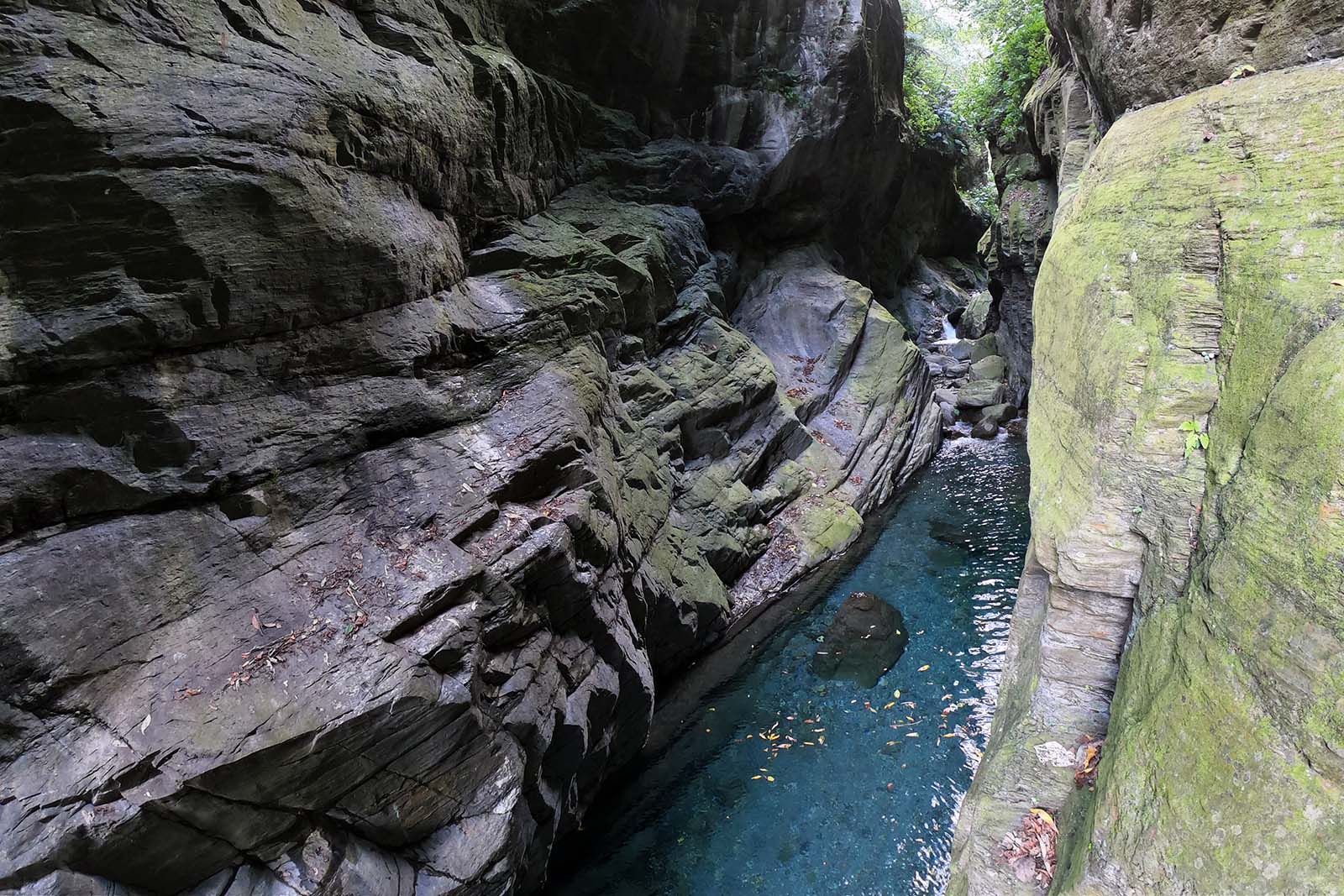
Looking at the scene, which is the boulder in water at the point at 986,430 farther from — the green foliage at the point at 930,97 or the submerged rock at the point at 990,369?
the green foliage at the point at 930,97

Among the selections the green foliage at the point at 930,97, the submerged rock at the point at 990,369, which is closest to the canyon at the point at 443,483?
the submerged rock at the point at 990,369

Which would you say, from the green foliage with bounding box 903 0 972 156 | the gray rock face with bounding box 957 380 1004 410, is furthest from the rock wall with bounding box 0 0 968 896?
the green foliage with bounding box 903 0 972 156

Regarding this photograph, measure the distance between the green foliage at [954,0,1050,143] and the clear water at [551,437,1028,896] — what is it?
16.1 metres

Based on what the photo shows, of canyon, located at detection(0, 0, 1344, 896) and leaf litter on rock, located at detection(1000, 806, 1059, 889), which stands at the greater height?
canyon, located at detection(0, 0, 1344, 896)

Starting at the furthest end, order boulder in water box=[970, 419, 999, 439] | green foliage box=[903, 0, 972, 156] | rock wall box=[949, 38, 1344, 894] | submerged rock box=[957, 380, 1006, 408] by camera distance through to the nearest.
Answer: green foliage box=[903, 0, 972, 156]
submerged rock box=[957, 380, 1006, 408]
boulder in water box=[970, 419, 999, 439]
rock wall box=[949, 38, 1344, 894]

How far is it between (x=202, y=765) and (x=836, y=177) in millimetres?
21310

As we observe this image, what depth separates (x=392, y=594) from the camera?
5820 mm

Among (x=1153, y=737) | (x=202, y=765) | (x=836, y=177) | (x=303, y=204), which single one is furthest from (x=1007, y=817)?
(x=836, y=177)

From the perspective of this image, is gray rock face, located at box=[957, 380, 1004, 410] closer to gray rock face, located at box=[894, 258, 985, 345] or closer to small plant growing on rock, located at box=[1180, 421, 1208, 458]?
gray rock face, located at box=[894, 258, 985, 345]

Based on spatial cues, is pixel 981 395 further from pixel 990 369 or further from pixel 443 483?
pixel 443 483

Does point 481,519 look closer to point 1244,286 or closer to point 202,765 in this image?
point 202,765

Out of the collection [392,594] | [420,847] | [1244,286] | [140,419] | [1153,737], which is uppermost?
[1244,286]

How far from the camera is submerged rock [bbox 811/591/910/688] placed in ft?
31.7

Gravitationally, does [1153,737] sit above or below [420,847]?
above
